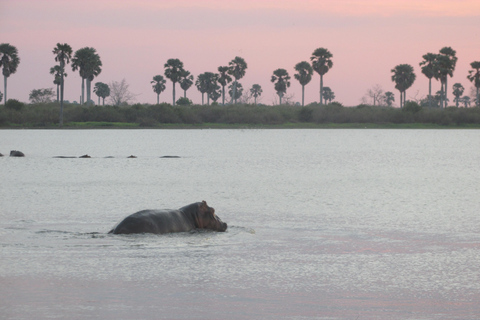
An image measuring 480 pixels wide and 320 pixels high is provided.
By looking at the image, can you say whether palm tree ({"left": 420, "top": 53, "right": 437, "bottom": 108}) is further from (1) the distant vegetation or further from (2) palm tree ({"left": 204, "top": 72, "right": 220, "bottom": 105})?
(2) palm tree ({"left": 204, "top": 72, "right": 220, "bottom": 105})

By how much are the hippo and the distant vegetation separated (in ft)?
377

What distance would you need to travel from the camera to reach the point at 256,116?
456ft

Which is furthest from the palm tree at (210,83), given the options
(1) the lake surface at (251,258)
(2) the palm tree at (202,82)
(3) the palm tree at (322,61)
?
(1) the lake surface at (251,258)

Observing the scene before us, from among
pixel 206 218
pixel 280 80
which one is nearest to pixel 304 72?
pixel 280 80

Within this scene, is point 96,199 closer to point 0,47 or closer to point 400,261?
point 400,261

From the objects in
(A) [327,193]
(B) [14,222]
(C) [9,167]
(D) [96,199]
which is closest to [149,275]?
(B) [14,222]

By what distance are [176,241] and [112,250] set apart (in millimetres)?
1294

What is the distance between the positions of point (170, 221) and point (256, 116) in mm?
126027

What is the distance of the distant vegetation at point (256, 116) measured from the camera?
12938 centimetres

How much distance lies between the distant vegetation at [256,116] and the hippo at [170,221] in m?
115

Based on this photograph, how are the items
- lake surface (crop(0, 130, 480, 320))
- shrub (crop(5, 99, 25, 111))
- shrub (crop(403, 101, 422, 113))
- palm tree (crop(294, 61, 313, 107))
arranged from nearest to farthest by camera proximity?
lake surface (crop(0, 130, 480, 320))
shrub (crop(5, 99, 25, 111))
shrub (crop(403, 101, 422, 113))
palm tree (crop(294, 61, 313, 107))

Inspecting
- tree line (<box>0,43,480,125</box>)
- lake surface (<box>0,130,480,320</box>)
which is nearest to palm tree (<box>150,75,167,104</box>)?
tree line (<box>0,43,480,125</box>)

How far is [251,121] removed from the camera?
140 meters

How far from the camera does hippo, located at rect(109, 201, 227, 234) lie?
13203 millimetres
